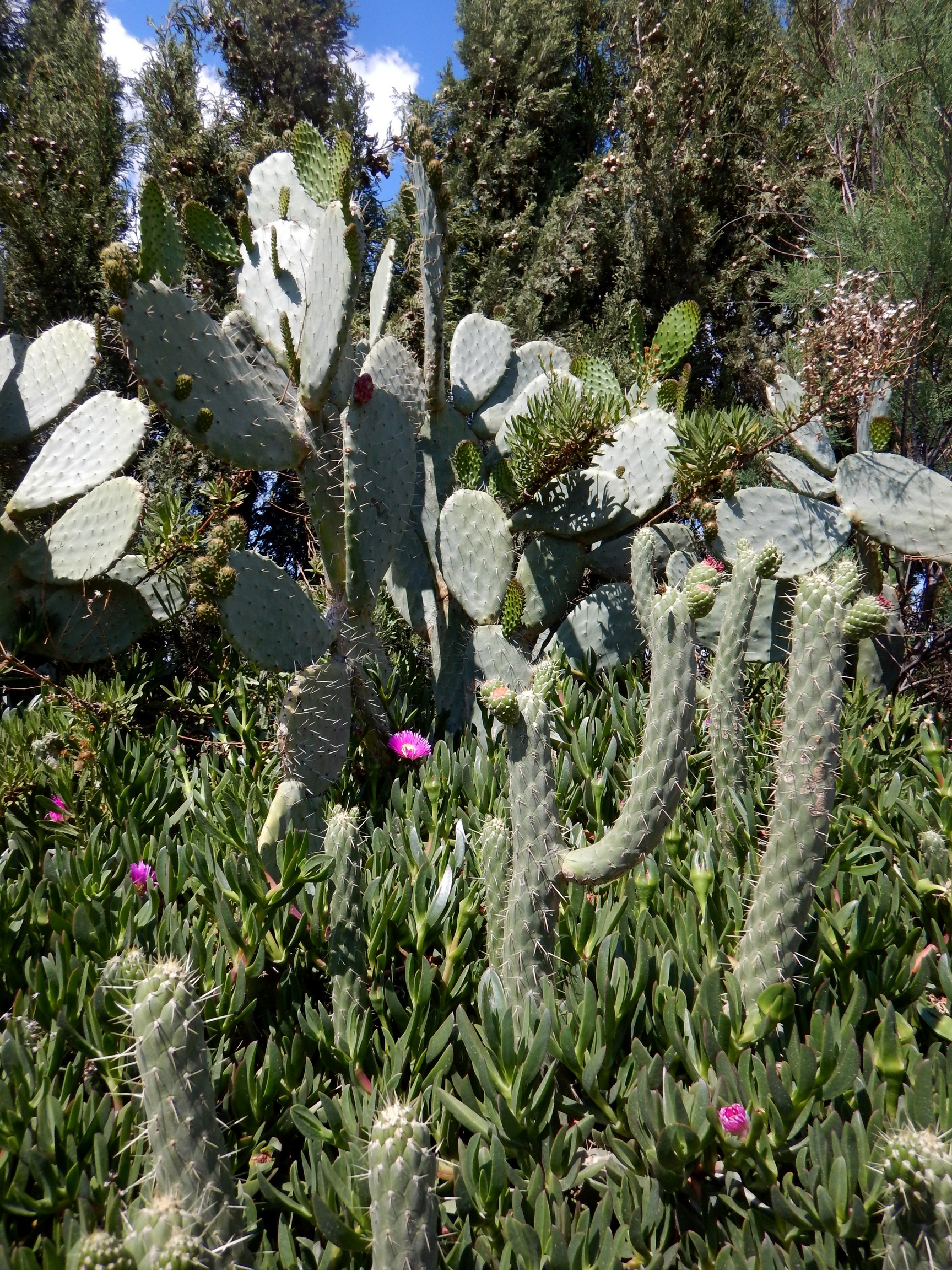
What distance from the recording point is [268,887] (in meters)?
1.80

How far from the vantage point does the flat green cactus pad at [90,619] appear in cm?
311

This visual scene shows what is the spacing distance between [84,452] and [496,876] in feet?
8.01

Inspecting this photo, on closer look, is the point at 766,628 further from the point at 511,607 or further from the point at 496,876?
the point at 496,876

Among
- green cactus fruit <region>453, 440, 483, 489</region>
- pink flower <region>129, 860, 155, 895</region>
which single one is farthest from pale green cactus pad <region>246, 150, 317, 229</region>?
pink flower <region>129, 860, 155, 895</region>

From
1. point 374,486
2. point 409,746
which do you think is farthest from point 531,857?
point 374,486

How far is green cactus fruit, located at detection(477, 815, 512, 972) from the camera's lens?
154cm

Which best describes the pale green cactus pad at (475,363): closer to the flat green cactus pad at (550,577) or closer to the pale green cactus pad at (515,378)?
the pale green cactus pad at (515,378)

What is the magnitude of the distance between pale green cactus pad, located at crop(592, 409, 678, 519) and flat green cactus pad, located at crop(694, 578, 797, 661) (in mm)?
457

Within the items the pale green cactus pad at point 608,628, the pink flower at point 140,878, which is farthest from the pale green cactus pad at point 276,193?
the pink flower at point 140,878

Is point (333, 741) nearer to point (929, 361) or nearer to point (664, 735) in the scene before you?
point (664, 735)

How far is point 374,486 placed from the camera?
2.60 metres

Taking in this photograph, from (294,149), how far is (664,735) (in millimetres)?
2395

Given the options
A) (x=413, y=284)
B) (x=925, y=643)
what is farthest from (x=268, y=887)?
(x=413, y=284)

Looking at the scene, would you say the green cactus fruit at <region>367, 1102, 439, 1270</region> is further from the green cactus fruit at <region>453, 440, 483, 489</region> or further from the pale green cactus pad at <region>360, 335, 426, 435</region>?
the green cactus fruit at <region>453, 440, 483, 489</region>
